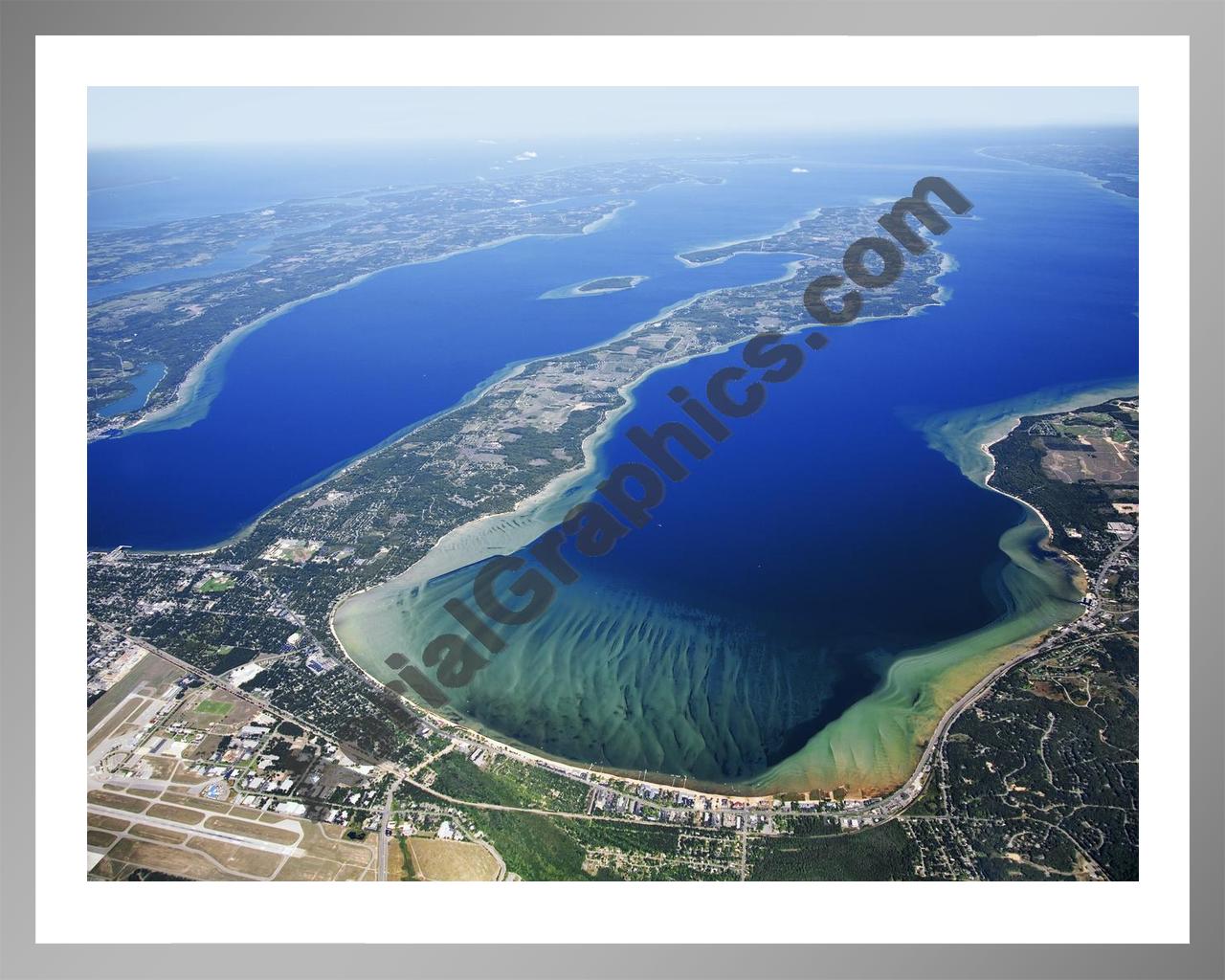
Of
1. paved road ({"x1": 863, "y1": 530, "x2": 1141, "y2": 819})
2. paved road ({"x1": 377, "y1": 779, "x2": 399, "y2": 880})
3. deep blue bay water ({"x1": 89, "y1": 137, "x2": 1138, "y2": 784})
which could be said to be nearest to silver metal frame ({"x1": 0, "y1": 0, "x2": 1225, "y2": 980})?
paved road ({"x1": 377, "y1": 779, "x2": 399, "y2": 880})

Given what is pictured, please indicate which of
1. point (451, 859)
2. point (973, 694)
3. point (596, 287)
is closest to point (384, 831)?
point (451, 859)

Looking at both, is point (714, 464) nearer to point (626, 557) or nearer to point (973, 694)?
point (626, 557)

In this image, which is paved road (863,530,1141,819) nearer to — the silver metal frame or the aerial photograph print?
the aerial photograph print

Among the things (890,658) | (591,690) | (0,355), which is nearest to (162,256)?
(591,690)

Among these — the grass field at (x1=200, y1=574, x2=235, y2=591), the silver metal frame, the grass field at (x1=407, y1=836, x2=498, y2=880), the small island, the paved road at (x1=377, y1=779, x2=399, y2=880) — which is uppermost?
the small island

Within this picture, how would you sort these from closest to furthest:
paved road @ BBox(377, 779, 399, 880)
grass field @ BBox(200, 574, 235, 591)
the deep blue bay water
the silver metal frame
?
the silver metal frame → paved road @ BBox(377, 779, 399, 880) → the deep blue bay water → grass field @ BBox(200, 574, 235, 591)

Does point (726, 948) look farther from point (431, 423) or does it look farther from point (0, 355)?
point (431, 423)
